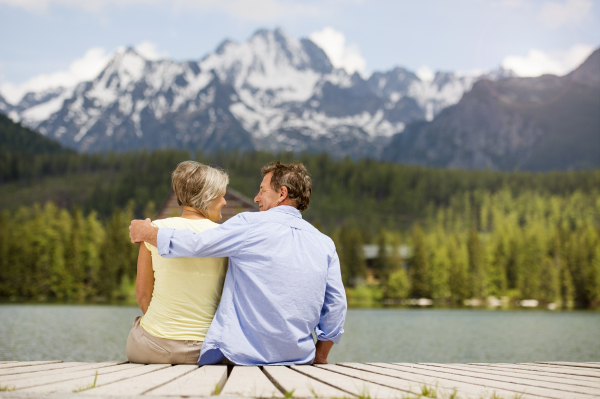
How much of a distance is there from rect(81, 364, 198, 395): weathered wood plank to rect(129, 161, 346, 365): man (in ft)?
2.11

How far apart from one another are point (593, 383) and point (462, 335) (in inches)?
1280

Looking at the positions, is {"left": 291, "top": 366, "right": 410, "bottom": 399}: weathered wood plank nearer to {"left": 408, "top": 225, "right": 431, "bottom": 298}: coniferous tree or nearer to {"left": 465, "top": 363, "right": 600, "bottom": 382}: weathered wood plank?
{"left": 465, "top": 363, "right": 600, "bottom": 382}: weathered wood plank

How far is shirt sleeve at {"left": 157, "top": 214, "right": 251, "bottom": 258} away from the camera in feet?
14.0

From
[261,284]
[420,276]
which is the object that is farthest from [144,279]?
[420,276]

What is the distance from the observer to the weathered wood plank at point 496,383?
3.17 metres

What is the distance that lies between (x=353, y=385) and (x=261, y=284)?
1404mm

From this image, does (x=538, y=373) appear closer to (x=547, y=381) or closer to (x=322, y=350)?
(x=547, y=381)

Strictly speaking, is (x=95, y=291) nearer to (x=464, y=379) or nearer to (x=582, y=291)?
(x=582, y=291)

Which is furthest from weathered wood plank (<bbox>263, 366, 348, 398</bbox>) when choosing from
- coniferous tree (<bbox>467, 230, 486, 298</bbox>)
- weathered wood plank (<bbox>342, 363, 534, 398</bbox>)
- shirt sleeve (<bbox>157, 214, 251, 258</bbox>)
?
coniferous tree (<bbox>467, 230, 486, 298</bbox>)

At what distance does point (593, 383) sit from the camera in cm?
372

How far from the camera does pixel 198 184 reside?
4766mm

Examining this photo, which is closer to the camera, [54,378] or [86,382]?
[86,382]

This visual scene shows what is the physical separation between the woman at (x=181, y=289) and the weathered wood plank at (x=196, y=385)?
0.97m

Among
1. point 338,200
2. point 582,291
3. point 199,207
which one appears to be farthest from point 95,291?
point 338,200
